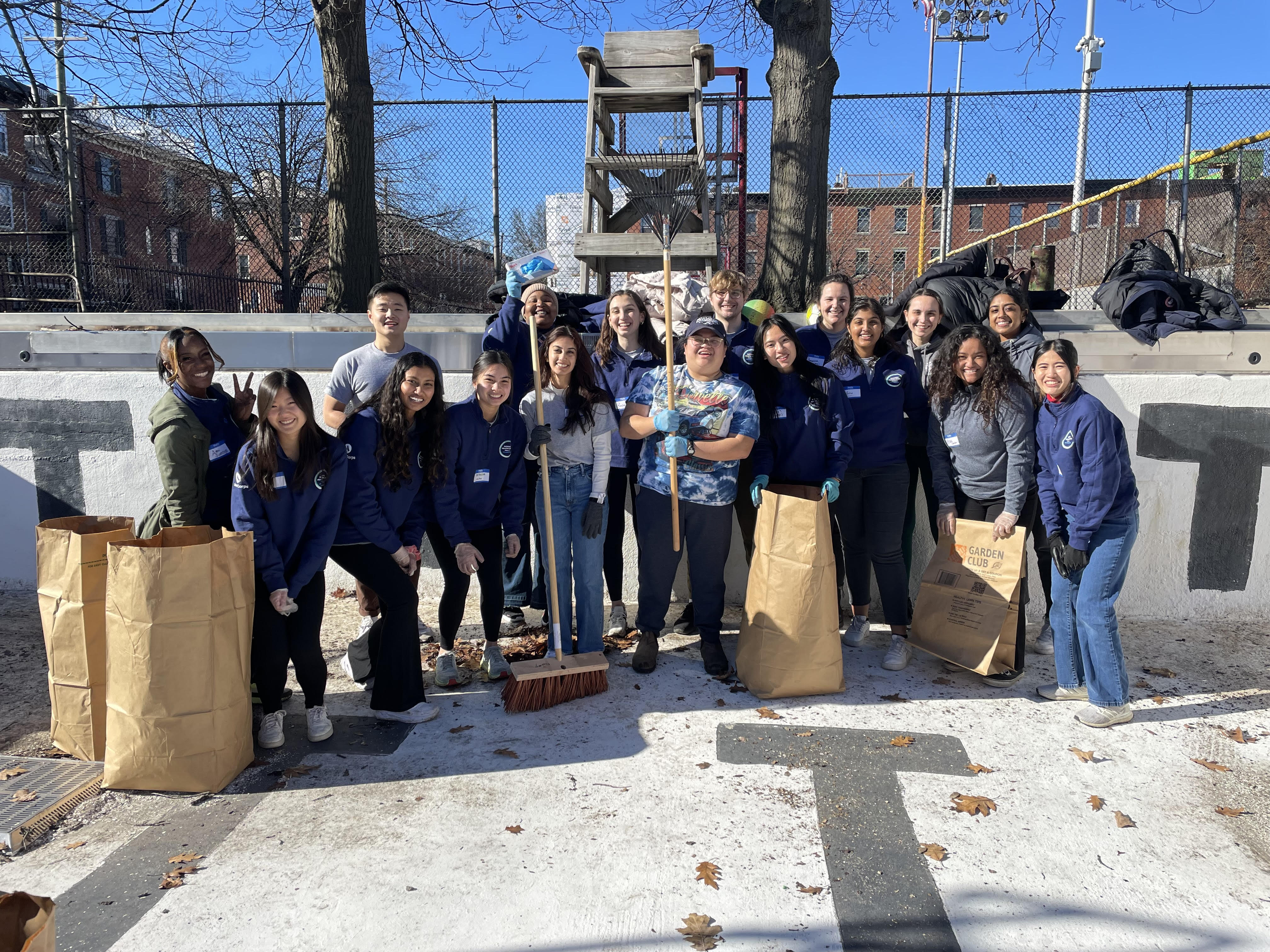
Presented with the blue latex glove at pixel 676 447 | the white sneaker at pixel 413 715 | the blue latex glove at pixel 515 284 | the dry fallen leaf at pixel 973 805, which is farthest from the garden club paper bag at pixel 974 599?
the blue latex glove at pixel 515 284

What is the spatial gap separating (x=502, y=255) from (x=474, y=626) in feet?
13.5

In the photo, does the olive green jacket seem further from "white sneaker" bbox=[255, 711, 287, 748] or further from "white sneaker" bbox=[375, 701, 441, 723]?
"white sneaker" bbox=[375, 701, 441, 723]

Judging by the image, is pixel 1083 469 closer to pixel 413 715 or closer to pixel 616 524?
pixel 616 524

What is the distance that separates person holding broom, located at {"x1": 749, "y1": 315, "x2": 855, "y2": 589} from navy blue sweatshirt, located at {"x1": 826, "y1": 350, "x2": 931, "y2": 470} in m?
0.08

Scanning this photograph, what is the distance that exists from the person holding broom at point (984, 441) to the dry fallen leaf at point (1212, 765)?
86cm

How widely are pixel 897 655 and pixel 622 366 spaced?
219 cm

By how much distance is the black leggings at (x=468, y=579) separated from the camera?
4270 millimetres

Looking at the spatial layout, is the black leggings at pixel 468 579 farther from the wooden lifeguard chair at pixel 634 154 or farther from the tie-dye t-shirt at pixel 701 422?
the wooden lifeguard chair at pixel 634 154

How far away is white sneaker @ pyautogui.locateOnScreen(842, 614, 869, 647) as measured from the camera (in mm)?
4910

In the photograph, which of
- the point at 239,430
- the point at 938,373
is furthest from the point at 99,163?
the point at 938,373

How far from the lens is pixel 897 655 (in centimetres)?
458

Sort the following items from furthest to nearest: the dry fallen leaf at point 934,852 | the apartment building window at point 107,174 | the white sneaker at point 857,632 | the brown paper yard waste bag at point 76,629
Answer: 1. the apartment building window at point 107,174
2. the white sneaker at point 857,632
3. the brown paper yard waste bag at point 76,629
4. the dry fallen leaf at point 934,852

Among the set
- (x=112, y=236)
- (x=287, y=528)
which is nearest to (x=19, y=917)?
(x=287, y=528)

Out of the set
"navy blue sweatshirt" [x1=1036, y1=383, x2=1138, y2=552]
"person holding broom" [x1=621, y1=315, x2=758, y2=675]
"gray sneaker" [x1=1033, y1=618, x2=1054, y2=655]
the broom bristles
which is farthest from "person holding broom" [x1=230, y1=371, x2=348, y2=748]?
"gray sneaker" [x1=1033, y1=618, x2=1054, y2=655]
